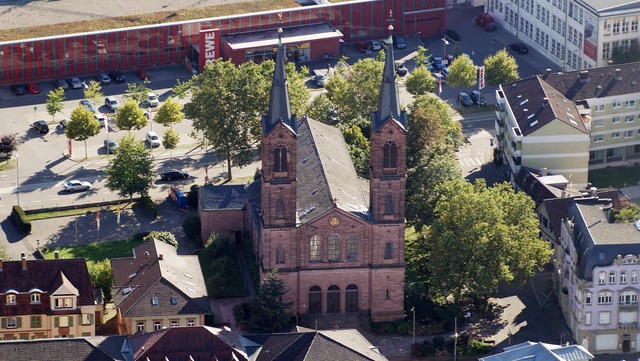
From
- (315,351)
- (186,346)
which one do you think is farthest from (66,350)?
(315,351)

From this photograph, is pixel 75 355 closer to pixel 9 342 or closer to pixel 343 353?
pixel 9 342

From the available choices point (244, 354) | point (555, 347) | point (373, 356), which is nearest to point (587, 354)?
point (555, 347)

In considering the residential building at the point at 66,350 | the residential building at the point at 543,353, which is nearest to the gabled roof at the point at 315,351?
the residential building at the point at 543,353

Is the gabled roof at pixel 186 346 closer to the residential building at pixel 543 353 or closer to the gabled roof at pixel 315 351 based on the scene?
the gabled roof at pixel 315 351

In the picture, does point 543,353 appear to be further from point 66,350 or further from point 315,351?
point 66,350

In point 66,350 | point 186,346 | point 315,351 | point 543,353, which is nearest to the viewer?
point 543,353

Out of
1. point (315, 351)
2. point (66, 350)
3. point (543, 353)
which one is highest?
point (66, 350)
